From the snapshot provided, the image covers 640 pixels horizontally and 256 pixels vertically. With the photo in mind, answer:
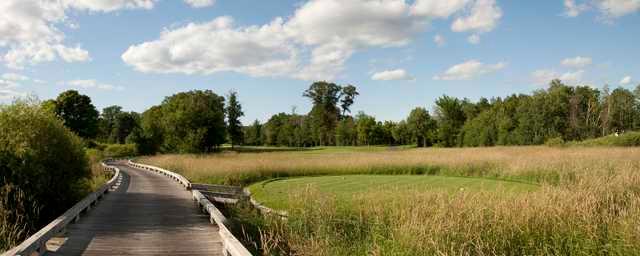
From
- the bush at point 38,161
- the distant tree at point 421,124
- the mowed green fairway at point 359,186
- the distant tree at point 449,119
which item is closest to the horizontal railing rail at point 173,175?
the mowed green fairway at point 359,186

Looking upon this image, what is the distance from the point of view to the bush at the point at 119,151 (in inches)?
2435

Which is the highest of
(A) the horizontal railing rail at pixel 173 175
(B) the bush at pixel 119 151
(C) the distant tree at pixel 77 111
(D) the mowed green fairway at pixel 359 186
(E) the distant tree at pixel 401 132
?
(C) the distant tree at pixel 77 111

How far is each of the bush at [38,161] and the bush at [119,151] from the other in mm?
51740

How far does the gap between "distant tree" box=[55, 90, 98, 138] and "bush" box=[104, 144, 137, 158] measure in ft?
13.7

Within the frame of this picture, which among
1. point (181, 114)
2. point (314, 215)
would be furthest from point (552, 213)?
point (181, 114)

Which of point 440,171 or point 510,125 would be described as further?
point 510,125

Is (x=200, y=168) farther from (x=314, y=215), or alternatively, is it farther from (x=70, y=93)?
(x=70, y=93)

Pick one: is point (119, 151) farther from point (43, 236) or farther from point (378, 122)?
point (43, 236)

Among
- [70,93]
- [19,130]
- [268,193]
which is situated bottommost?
[268,193]

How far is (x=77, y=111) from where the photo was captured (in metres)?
63.2

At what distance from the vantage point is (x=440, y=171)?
24.4 metres

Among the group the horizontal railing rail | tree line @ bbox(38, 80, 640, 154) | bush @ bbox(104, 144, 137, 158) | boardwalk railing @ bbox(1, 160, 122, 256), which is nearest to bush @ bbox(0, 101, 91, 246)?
boardwalk railing @ bbox(1, 160, 122, 256)

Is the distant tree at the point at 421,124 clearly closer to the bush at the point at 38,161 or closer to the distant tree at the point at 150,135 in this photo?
the distant tree at the point at 150,135

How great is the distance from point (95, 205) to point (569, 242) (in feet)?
40.0
